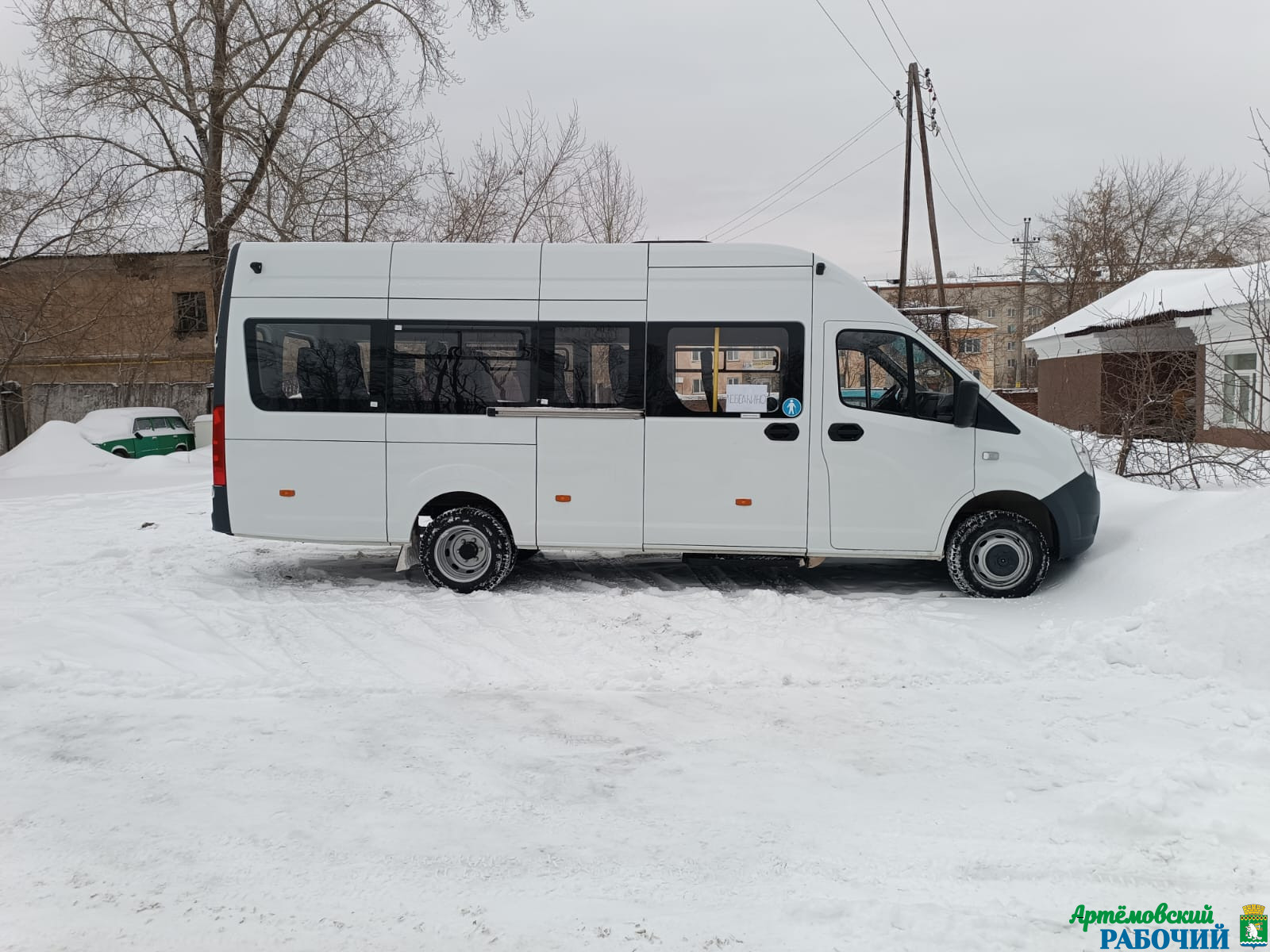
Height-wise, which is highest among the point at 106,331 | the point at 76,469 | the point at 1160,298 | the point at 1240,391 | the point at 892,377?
the point at 106,331

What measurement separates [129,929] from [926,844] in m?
2.93

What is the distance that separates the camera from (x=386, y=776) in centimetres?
433

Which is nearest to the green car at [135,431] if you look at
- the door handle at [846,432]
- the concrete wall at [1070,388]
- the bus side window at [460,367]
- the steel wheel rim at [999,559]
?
the bus side window at [460,367]

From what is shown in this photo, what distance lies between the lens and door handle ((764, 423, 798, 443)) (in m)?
7.70

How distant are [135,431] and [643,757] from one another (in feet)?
72.4

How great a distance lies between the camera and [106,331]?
31.4 meters

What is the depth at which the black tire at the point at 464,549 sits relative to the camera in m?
8.09

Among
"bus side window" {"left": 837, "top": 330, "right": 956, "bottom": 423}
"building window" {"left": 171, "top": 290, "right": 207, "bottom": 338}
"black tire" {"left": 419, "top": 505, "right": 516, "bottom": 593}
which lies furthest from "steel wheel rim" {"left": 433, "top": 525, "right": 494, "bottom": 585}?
"building window" {"left": 171, "top": 290, "right": 207, "bottom": 338}

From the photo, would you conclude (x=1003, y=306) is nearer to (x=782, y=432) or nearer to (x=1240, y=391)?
(x=1240, y=391)

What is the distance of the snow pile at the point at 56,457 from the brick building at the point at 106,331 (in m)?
2.77

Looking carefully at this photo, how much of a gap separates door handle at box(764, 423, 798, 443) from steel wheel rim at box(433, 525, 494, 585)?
2.66 m

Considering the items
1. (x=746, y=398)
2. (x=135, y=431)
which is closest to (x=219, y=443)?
(x=746, y=398)

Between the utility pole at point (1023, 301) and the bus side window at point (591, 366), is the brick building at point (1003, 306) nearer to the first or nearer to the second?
the utility pole at point (1023, 301)

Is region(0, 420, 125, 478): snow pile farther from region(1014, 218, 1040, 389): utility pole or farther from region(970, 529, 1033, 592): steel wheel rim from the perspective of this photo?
region(1014, 218, 1040, 389): utility pole
